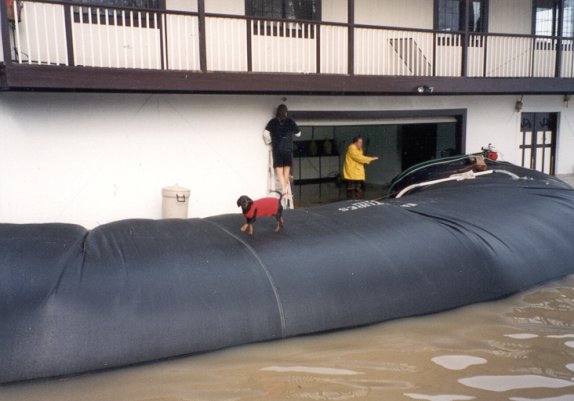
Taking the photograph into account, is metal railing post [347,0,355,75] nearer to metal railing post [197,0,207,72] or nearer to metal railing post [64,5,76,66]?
metal railing post [197,0,207,72]

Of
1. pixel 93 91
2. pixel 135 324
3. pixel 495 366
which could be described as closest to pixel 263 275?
pixel 135 324

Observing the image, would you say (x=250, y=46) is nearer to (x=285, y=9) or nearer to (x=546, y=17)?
(x=285, y=9)

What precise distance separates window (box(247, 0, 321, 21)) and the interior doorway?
241 inches

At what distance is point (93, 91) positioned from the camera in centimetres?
854

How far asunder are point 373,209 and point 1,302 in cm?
406

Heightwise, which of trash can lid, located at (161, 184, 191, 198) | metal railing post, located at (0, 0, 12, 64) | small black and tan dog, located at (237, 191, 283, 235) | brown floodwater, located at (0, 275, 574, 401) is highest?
metal railing post, located at (0, 0, 12, 64)

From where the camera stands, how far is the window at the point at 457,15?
12891 mm

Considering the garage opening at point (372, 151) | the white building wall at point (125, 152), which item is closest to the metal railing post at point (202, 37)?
the white building wall at point (125, 152)

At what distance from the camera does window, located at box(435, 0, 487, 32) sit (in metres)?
12.9

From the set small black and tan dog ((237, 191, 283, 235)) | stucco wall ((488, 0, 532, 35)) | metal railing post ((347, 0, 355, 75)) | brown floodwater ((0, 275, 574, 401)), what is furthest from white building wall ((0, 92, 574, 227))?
stucco wall ((488, 0, 532, 35))

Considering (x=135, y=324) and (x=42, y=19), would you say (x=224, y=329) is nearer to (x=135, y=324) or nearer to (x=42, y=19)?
(x=135, y=324)

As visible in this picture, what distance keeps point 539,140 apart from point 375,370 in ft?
38.1

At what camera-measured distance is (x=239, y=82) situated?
9.28 meters

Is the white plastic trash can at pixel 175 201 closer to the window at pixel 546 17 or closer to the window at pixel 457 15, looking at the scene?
the window at pixel 457 15
